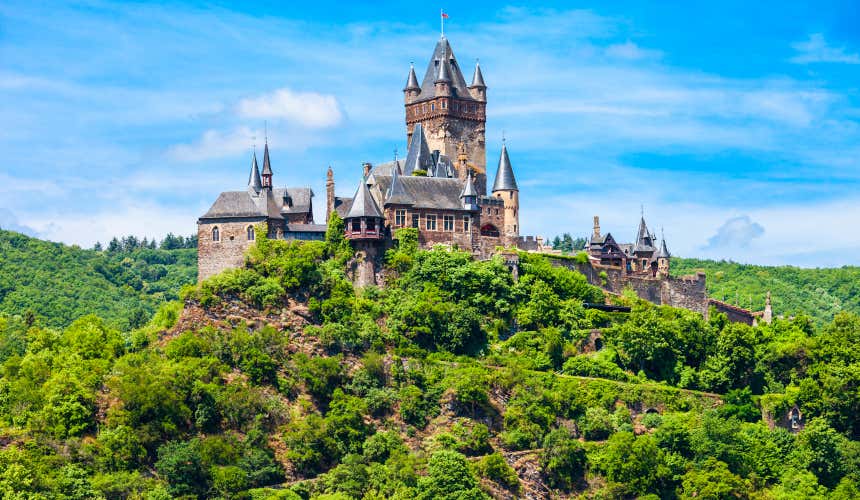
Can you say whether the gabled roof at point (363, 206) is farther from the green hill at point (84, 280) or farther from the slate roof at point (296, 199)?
the green hill at point (84, 280)

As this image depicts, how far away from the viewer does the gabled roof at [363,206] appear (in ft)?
281

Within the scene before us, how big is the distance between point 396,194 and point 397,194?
62 millimetres

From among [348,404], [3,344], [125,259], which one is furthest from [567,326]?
[125,259]

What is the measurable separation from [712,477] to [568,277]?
1737 cm

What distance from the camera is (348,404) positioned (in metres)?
77.4

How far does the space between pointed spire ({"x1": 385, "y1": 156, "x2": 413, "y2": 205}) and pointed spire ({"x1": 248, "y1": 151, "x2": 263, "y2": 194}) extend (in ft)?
26.5

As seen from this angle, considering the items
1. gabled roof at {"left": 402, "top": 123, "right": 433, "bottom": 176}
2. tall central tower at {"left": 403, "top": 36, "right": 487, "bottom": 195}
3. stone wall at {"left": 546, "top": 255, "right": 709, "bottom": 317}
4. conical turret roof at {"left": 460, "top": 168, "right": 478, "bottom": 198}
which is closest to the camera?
conical turret roof at {"left": 460, "top": 168, "right": 478, "bottom": 198}

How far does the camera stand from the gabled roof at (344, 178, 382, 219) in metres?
85.6

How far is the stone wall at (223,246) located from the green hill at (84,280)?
25.9 metres

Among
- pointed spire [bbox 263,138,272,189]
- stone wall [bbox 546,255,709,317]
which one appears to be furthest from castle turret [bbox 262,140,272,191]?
stone wall [bbox 546,255,709,317]

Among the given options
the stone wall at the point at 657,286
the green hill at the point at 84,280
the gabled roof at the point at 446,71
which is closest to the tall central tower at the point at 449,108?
the gabled roof at the point at 446,71

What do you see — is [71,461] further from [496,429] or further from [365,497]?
[496,429]

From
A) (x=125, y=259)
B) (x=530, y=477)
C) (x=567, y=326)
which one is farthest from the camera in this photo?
(x=125, y=259)

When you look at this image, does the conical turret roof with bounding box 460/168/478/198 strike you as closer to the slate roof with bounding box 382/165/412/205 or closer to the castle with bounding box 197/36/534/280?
the castle with bounding box 197/36/534/280
